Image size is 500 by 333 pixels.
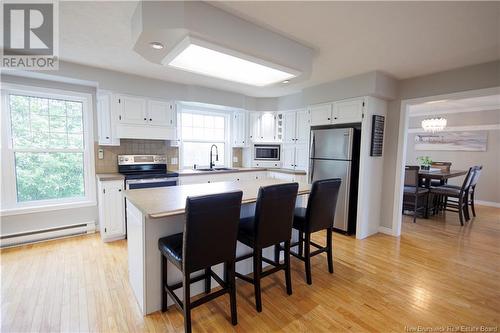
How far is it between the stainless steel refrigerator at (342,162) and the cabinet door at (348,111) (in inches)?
6.1

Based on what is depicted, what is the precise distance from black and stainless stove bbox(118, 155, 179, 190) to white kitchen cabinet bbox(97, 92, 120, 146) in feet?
1.10

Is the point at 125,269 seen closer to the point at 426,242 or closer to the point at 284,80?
the point at 284,80

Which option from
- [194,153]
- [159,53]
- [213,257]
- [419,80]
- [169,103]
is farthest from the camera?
[194,153]

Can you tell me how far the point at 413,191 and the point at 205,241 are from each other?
4.49m

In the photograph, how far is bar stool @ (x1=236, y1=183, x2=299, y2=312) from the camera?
187 cm

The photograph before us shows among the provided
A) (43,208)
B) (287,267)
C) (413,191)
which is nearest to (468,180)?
(413,191)

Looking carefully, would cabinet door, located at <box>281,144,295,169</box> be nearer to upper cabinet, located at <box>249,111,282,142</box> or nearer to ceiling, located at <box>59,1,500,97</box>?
upper cabinet, located at <box>249,111,282,142</box>

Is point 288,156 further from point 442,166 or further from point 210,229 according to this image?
point 442,166

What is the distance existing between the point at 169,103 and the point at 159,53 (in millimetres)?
2004

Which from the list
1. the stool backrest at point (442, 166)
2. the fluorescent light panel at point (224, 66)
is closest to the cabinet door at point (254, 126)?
the fluorescent light panel at point (224, 66)

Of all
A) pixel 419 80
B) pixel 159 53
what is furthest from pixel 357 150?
pixel 159 53

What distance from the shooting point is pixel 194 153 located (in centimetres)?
456

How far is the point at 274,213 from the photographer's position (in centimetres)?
194

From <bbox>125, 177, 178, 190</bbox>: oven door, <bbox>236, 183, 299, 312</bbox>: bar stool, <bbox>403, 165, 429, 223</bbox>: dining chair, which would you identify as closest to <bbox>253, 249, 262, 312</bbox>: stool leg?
<bbox>236, 183, 299, 312</bbox>: bar stool
